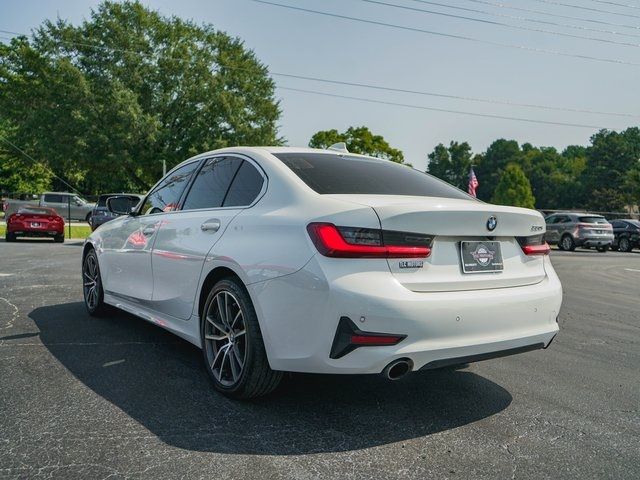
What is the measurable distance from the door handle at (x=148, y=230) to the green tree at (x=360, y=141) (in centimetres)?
6002

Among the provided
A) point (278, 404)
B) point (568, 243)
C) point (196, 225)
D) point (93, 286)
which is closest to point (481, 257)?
point (278, 404)

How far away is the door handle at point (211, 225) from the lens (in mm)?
3712

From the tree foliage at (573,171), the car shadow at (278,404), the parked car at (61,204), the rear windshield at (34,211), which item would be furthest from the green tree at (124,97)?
the tree foliage at (573,171)

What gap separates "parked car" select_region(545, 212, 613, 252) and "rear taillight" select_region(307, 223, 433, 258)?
24449mm

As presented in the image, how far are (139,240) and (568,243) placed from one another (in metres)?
24.6

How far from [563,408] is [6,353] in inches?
162

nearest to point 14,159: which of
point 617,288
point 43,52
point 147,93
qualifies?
point 43,52

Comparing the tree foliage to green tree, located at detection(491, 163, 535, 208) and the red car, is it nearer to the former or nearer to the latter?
green tree, located at detection(491, 163, 535, 208)

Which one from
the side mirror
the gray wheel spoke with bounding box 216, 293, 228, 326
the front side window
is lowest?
the gray wheel spoke with bounding box 216, 293, 228, 326

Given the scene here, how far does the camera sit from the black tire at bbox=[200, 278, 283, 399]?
3.20 meters

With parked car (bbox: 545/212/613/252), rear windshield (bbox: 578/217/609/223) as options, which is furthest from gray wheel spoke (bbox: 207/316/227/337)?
rear windshield (bbox: 578/217/609/223)

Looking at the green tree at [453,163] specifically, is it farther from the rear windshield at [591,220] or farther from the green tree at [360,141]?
the rear windshield at [591,220]

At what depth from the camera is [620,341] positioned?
214 inches

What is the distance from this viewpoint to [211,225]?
3.77 meters
